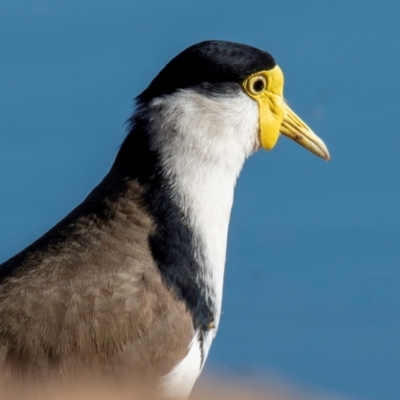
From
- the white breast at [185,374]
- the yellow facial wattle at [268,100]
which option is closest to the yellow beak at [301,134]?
the yellow facial wattle at [268,100]

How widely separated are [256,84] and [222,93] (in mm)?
362

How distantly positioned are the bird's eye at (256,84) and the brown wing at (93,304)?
1.26m

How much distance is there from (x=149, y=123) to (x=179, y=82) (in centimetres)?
32

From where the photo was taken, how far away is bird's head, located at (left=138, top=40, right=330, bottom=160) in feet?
23.1

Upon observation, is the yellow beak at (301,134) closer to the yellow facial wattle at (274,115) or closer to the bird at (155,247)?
the yellow facial wattle at (274,115)

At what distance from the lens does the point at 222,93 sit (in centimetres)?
725

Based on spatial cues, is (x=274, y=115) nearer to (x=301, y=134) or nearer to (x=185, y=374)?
(x=301, y=134)

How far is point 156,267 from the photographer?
21.6ft

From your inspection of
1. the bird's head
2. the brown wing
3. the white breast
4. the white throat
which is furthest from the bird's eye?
the white breast

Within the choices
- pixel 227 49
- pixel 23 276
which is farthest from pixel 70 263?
pixel 227 49

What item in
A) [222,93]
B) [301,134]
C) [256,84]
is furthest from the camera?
[301,134]

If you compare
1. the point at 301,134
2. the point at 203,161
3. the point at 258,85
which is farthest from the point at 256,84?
the point at 203,161

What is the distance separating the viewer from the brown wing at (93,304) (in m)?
5.99

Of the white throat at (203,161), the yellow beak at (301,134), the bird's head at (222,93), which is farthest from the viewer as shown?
the yellow beak at (301,134)
